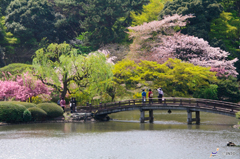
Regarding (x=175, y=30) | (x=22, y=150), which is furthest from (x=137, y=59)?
(x=22, y=150)

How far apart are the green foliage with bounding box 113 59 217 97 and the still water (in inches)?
434

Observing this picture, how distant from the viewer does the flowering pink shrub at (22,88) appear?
43.5 m

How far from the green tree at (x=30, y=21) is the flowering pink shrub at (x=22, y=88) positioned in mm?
26238

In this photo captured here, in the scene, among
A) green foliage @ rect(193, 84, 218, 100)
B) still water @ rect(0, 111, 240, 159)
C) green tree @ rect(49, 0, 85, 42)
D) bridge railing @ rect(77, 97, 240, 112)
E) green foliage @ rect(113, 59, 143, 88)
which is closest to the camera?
still water @ rect(0, 111, 240, 159)

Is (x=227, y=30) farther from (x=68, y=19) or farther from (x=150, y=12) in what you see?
(x=68, y=19)

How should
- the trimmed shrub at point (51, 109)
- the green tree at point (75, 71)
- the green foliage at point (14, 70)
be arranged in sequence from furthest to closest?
the green foliage at point (14, 70) → the green tree at point (75, 71) → the trimmed shrub at point (51, 109)

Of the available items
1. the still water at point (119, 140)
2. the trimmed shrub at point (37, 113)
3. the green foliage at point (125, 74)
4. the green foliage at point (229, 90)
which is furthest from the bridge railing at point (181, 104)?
the green foliage at point (229, 90)

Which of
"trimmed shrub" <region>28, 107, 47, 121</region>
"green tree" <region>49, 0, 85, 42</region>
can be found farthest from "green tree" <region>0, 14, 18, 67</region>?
"trimmed shrub" <region>28, 107, 47, 121</region>

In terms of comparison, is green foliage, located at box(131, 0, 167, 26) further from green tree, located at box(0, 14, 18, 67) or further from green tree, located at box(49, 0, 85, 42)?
green tree, located at box(0, 14, 18, 67)

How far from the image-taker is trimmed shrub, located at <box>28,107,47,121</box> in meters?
38.3

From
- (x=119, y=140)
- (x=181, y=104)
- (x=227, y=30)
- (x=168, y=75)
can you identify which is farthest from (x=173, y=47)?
(x=119, y=140)

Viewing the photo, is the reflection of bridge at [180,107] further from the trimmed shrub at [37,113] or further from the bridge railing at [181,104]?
the trimmed shrub at [37,113]

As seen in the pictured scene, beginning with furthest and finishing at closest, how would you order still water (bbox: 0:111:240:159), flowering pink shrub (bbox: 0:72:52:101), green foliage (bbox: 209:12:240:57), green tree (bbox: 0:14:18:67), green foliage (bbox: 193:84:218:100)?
green tree (bbox: 0:14:18:67) < green foliage (bbox: 209:12:240:57) < green foliage (bbox: 193:84:218:100) < flowering pink shrub (bbox: 0:72:52:101) < still water (bbox: 0:111:240:159)

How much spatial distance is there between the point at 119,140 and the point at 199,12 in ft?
123
